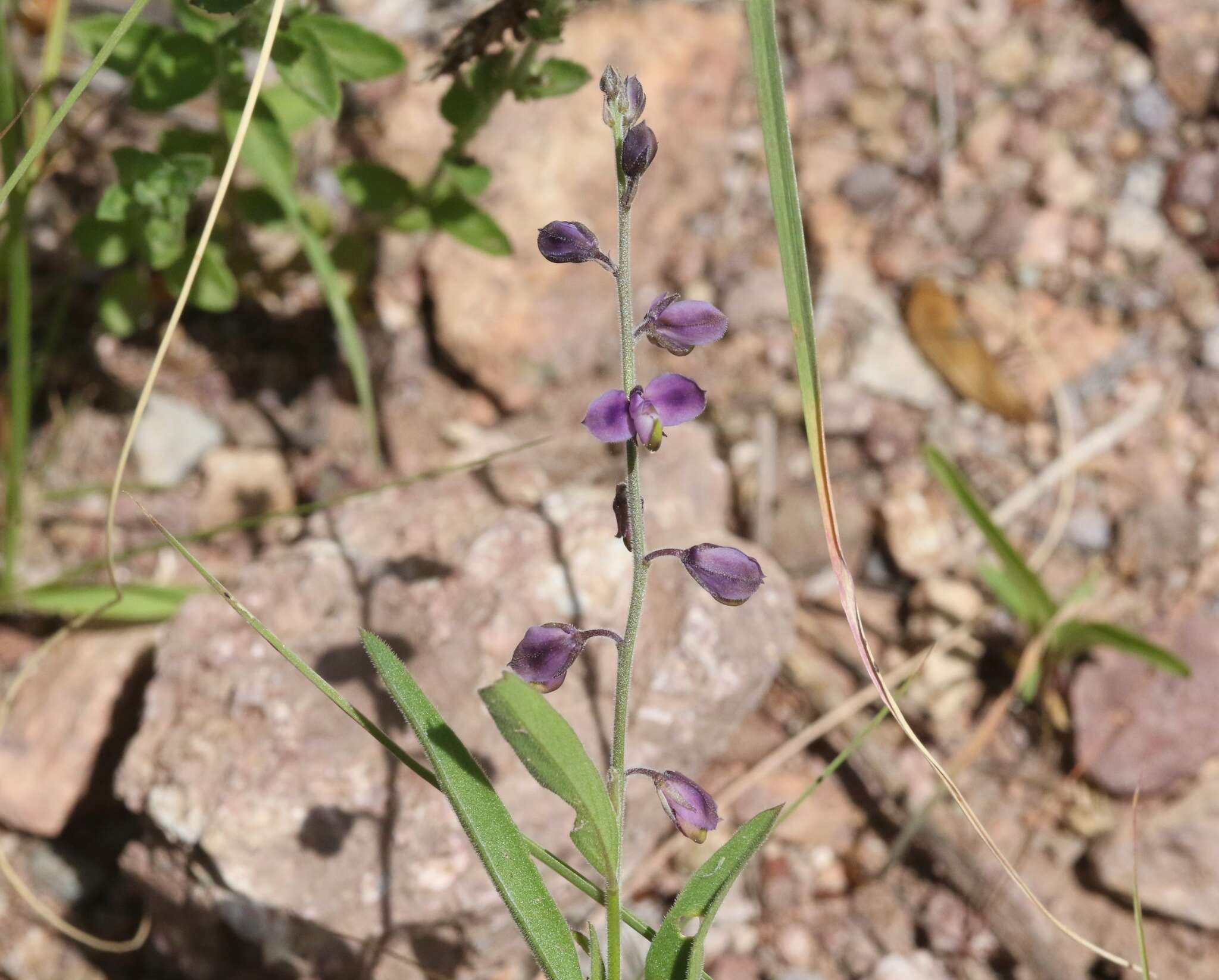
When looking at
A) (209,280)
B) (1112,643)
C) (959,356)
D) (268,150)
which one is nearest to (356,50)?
(268,150)

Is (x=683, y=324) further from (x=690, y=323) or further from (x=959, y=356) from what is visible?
(x=959, y=356)

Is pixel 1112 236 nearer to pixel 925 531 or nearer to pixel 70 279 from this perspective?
pixel 925 531

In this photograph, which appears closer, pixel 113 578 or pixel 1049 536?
pixel 113 578

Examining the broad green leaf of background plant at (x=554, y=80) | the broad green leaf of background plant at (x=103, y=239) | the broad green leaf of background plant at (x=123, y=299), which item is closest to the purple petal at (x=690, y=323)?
the broad green leaf of background plant at (x=554, y=80)

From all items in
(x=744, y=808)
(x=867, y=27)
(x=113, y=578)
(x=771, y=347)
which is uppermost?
(x=867, y=27)

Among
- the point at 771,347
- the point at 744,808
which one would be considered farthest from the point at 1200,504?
the point at 744,808

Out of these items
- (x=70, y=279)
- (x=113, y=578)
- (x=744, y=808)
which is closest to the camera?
(x=113, y=578)

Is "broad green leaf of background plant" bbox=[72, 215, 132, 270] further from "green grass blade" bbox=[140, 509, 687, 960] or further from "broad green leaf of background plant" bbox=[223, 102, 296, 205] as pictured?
"green grass blade" bbox=[140, 509, 687, 960]
